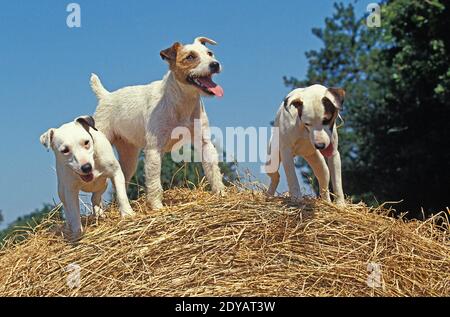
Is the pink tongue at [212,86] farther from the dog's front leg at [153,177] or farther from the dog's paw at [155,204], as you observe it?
the dog's paw at [155,204]

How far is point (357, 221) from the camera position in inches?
242

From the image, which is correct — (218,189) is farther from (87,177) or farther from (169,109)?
(87,177)

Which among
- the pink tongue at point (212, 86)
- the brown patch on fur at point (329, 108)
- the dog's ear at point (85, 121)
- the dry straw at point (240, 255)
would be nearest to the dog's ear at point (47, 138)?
the dog's ear at point (85, 121)

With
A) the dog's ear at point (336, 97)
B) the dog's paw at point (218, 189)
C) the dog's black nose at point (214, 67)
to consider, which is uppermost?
the dog's black nose at point (214, 67)

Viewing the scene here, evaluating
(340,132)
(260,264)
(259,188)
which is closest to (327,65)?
(340,132)

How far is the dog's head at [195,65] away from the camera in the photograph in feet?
22.0

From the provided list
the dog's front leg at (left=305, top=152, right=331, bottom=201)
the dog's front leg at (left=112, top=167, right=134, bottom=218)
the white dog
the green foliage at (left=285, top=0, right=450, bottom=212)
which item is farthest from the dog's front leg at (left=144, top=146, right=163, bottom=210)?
the green foliage at (left=285, top=0, right=450, bottom=212)

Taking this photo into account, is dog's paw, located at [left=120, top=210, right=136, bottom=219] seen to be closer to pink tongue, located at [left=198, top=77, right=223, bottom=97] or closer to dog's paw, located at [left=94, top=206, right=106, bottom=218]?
dog's paw, located at [left=94, top=206, right=106, bottom=218]

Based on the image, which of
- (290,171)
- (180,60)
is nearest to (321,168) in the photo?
(290,171)

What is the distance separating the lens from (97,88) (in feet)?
26.1

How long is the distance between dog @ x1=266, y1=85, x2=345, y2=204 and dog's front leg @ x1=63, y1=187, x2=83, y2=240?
1.74 m

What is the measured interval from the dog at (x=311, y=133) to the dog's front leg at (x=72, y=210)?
1738 mm

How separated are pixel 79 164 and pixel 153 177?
107 centimetres
